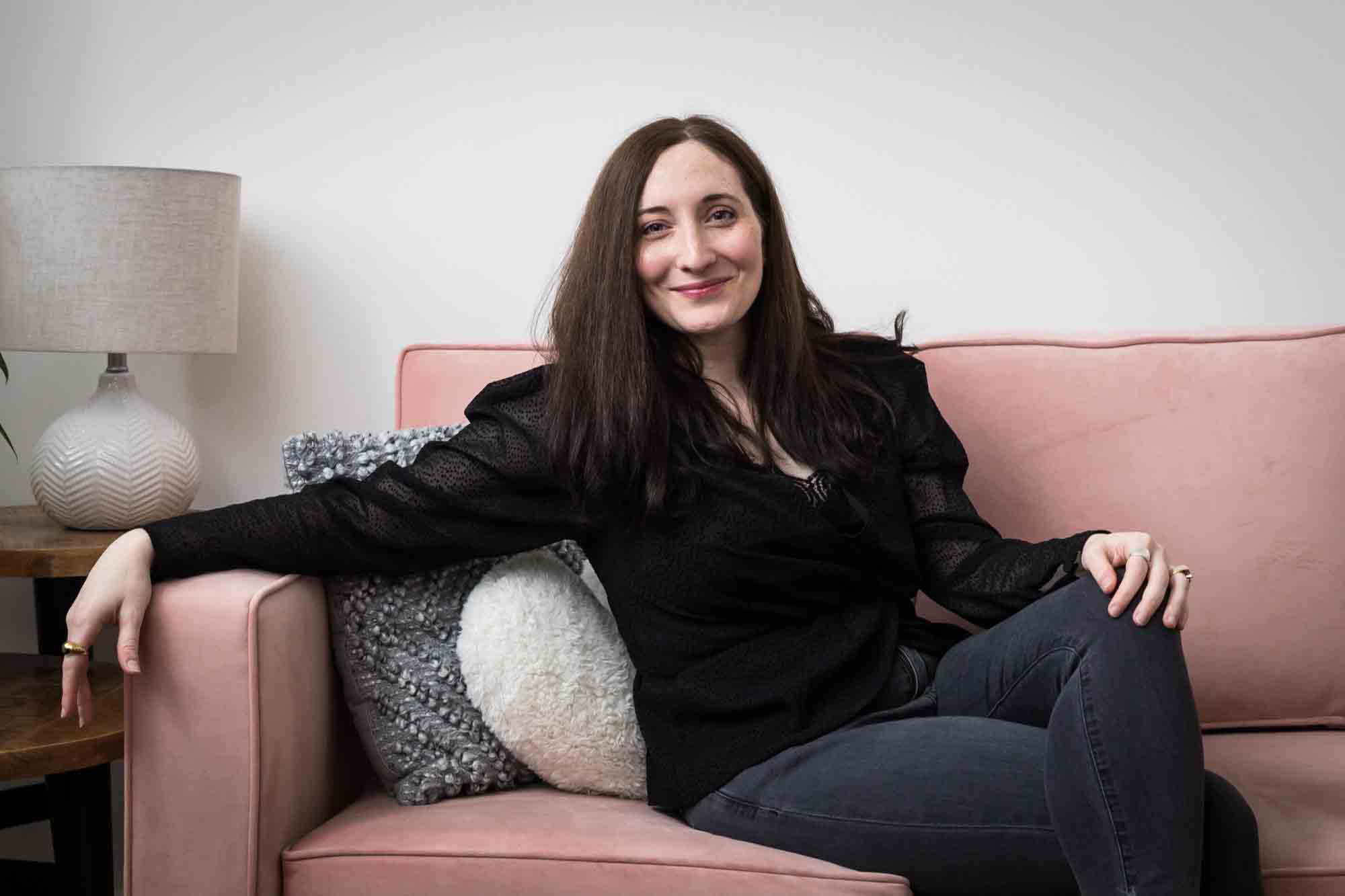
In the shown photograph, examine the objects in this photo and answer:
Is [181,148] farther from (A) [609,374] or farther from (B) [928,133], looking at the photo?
(B) [928,133]

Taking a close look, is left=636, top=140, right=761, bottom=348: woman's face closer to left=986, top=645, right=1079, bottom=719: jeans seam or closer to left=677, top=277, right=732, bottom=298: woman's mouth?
left=677, top=277, right=732, bottom=298: woman's mouth

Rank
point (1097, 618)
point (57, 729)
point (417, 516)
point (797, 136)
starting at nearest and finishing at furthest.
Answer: point (1097, 618) < point (417, 516) < point (57, 729) < point (797, 136)

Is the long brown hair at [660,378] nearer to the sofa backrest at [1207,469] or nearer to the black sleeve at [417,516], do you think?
the black sleeve at [417,516]

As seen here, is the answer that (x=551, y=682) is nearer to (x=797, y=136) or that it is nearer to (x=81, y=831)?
(x=81, y=831)

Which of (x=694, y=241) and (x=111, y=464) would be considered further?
(x=111, y=464)

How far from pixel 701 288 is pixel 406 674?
548 millimetres

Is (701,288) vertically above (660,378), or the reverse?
(701,288)

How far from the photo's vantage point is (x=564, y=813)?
1.41m

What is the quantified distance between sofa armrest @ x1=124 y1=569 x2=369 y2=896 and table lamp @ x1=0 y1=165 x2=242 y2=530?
0.64 meters

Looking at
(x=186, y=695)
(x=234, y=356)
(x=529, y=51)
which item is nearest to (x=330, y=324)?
(x=234, y=356)

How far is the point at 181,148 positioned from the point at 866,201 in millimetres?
1137

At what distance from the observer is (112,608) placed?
1.27 metres

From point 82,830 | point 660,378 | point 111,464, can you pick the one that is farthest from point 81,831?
point 660,378

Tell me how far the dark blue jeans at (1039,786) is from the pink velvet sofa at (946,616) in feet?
0.14
